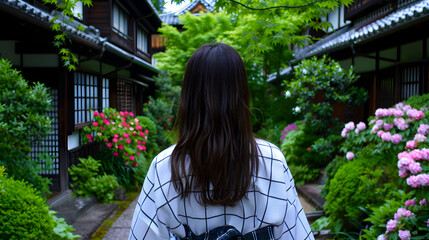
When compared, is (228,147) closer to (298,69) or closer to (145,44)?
(298,69)

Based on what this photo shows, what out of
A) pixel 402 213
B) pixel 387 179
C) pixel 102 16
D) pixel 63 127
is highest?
pixel 102 16

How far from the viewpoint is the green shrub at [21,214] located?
3.65 metres

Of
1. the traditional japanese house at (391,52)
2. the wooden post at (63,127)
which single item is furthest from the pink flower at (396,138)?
the wooden post at (63,127)

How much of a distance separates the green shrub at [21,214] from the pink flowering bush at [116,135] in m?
5.44

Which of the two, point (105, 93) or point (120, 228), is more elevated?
point (105, 93)

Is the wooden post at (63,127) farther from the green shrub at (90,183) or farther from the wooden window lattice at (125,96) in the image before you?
the wooden window lattice at (125,96)

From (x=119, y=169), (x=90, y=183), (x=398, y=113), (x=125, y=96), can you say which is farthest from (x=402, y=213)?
(x=125, y=96)

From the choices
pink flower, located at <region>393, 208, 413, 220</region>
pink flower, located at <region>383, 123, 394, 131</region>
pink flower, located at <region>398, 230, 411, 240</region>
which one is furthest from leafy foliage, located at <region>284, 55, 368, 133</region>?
pink flower, located at <region>398, 230, 411, 240</region>

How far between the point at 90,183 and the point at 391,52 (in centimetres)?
728

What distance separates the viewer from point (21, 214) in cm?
376

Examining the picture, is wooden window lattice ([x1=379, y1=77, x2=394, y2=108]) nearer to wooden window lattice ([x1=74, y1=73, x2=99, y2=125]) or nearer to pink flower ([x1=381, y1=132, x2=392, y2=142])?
pink flower ([x1=381, y1=132, x2=392, y2=142])

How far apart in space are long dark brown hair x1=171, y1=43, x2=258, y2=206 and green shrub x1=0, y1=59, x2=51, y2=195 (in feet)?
12.5

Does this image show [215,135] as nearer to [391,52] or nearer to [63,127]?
[63,127]

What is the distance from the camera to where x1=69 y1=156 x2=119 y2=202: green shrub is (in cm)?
845
